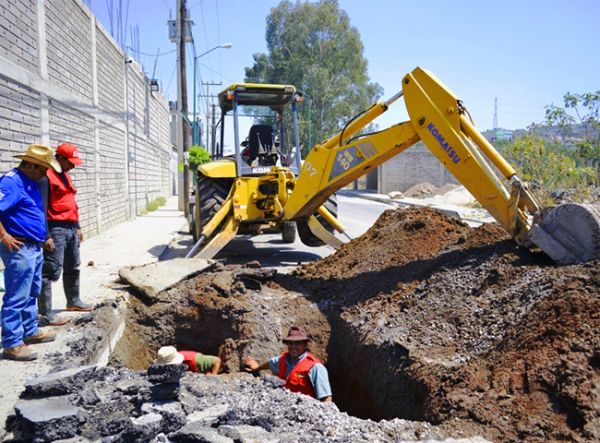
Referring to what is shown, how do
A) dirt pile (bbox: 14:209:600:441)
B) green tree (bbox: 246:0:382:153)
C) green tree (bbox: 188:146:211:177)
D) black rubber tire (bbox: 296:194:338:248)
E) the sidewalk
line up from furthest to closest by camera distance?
green tree (bbox: 246:0:382:153) < green tree (bbox: 188:146:211:177) < black rubber tire (bbox: 296:194:338:248) < the sidewalk < dirt pile (bbox: 14:209:600:441)

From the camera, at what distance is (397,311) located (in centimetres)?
494

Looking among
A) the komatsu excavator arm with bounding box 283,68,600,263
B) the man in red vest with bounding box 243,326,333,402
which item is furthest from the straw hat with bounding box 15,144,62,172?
the komatsu excavator arm with bounding box 283,68,600,263

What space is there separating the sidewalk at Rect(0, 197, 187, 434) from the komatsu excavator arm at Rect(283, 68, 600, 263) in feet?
11.5

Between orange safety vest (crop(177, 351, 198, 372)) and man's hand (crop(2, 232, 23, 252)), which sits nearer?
man's hand (crop(2, 232, 23, 252))

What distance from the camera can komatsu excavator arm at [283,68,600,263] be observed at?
4434 mm

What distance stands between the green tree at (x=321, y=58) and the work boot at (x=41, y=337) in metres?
35.3

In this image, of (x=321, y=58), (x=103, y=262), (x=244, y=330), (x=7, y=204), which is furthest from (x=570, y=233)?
(x=321, y=58)

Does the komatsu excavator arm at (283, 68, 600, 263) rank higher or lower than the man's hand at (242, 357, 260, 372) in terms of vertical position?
higher

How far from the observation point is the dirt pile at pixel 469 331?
3.02 metres

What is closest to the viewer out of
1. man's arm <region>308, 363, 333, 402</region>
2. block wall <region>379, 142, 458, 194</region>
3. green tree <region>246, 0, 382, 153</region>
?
man's arm <region>308, 363, 333, 402</region>

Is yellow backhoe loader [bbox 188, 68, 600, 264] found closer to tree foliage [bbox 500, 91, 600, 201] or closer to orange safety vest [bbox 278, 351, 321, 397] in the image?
orange safety vest [bbox 278, 351, 321, 397]

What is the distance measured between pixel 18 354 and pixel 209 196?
498cm

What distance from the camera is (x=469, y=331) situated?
4.14 meters

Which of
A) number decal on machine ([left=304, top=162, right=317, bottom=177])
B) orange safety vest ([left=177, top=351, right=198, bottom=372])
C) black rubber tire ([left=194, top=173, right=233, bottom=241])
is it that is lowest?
orange safety vest ([left=177, top=351, right=198, bottom=372])
